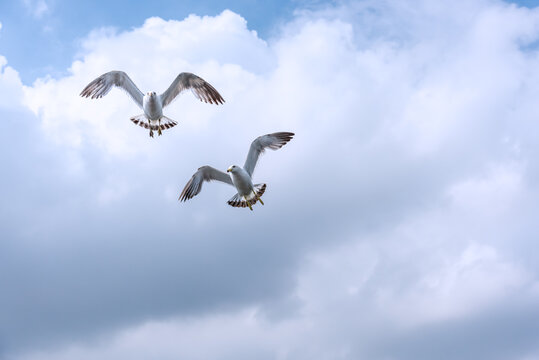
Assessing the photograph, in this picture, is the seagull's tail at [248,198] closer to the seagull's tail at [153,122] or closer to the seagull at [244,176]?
the seagull at [244,176]

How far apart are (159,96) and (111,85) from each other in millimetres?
3349

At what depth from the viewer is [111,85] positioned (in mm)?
36844

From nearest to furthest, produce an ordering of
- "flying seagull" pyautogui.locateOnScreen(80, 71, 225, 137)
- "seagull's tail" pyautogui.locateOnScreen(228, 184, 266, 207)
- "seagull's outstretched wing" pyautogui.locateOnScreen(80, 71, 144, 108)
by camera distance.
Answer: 1. "seagull's tail" pyautogui.locateOnScreen(228, 184, 266, 207)
2. "flying seagull" pyautogui.locateOnScreen(80, 71, 225, 137)
3. "seagull's outstretched wing" pyautogui.locateOnScreen(80, 71, 144, 108)

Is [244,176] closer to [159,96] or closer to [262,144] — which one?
[262,144]

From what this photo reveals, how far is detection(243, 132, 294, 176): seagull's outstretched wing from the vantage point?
3256cm

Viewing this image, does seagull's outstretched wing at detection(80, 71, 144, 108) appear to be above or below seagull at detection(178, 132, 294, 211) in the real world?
above

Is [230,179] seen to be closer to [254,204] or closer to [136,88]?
[254,204]

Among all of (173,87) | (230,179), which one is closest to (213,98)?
(173,87)

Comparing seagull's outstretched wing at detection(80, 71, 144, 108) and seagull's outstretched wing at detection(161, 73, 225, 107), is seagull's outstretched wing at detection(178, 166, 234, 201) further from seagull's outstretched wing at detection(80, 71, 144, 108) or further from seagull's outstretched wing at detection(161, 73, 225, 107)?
seagull's outstretched wing at detection(80, 71, 144, 108)

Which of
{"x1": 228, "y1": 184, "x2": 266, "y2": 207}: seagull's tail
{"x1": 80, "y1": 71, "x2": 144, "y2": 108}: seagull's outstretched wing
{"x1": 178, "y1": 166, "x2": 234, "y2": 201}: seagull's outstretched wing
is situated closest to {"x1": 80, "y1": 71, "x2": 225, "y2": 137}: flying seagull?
{"x1": 80, "y1": 71, "x2": 144, "y2": 108}: seagull's outstretched wing

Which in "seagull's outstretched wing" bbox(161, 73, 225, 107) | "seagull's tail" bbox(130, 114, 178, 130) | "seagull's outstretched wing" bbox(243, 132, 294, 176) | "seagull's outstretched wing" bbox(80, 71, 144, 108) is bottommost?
"seagull's outstretched wing" bbox(243, 132, 294, 176)

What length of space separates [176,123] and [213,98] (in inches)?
96.0

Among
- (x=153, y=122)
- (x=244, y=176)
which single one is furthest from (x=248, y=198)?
(x=153, y=122)

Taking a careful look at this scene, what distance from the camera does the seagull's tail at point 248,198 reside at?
33.4m
